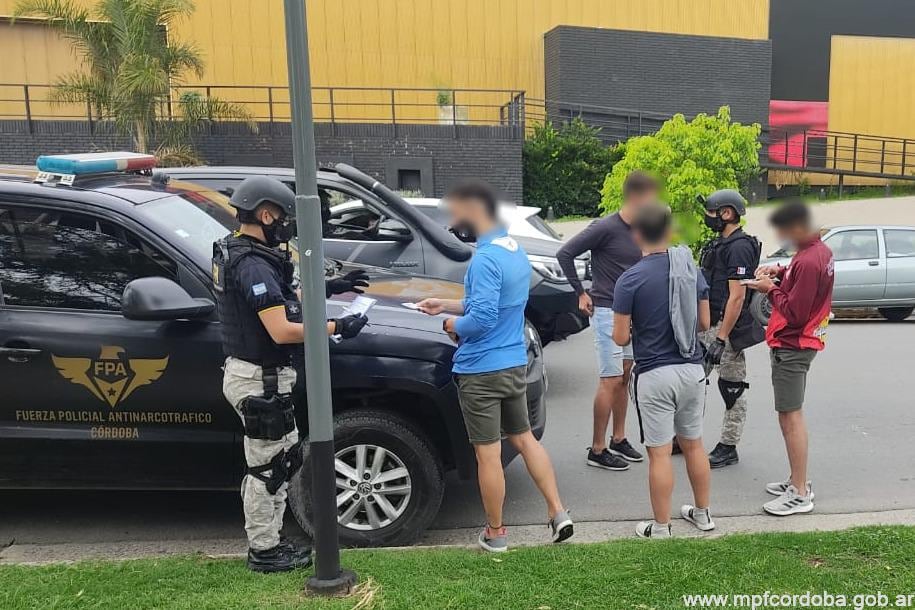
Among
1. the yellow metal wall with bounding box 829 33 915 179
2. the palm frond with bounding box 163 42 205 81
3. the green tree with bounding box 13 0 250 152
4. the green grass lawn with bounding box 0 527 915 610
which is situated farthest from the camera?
the yellow metal wall with bounding box 829 33 915 179

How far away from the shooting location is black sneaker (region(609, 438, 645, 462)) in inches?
207

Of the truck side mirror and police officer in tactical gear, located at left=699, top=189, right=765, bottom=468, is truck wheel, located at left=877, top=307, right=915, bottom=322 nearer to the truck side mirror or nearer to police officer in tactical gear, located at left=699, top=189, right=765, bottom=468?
police officer in tactical gear, located at left=699, top=189, right=765, bottom=468

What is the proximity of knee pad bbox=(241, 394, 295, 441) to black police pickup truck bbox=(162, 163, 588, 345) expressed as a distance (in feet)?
11.0

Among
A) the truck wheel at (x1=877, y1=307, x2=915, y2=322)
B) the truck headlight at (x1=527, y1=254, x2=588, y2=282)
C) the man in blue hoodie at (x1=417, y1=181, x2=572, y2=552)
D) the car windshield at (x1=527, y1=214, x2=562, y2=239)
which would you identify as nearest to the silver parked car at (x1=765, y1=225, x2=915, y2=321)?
the truck wheel at (x1=877, y1=307, x2=915, y2=322)

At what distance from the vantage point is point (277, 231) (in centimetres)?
334

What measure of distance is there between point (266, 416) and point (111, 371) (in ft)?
3.19

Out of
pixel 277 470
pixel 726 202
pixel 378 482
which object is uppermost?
pixel 726 202

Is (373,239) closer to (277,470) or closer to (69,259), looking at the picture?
(69,259)

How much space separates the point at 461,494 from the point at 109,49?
45.8 feet

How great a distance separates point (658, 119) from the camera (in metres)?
22.5

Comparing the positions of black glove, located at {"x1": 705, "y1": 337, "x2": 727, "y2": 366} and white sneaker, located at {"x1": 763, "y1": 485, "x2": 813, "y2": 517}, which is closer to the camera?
white sneaker, located at {"x1": 763, "y1": 485, "x2": 813, "y2": 517}

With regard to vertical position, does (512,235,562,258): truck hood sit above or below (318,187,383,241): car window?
below

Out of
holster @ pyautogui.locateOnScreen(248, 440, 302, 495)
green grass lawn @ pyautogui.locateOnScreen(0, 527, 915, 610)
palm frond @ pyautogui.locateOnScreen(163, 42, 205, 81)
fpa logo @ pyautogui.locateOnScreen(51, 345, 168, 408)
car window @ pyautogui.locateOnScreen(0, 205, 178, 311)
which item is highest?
palm frond @ pyautogui.locateOnScreen(163, 42, 205, 81)

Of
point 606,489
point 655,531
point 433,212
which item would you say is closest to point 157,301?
point 655,531
